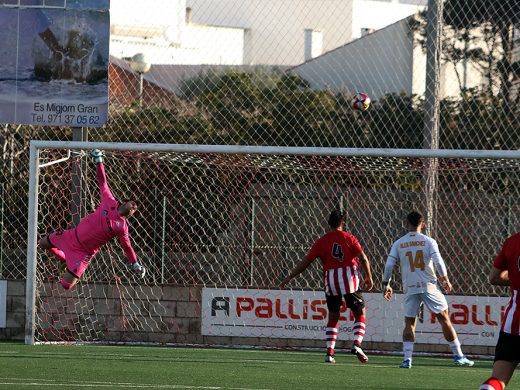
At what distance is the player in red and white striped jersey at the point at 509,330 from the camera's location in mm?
7570

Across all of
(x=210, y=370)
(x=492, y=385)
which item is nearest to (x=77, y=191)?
(x=210, y=370)

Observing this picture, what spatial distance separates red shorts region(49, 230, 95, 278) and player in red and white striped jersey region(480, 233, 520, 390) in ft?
24.9

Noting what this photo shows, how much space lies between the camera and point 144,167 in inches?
684

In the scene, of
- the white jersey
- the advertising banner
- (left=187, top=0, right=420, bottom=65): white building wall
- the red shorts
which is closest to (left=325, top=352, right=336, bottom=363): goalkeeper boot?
the white jersey

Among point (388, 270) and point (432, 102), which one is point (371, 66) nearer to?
point (432, 102)

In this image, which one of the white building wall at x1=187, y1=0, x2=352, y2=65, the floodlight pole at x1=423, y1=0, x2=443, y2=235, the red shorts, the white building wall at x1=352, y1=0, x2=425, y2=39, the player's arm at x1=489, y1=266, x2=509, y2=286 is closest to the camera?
the player's arm at x1=489, y1=266, x2=509, y2=286

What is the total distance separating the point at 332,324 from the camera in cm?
1398

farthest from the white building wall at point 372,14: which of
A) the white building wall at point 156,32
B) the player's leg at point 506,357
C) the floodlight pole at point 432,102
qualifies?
the player's leg at point 506,357

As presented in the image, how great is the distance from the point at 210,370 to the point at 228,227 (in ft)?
16.2

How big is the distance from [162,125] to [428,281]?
689 cm

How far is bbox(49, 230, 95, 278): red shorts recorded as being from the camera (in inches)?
575

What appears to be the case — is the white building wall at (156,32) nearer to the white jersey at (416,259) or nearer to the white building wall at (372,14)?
the white building wall at (372,14)

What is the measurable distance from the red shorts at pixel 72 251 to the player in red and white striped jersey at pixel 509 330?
7.59 meters

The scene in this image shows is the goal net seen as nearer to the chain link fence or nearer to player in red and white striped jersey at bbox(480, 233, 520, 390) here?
the chain link fence
